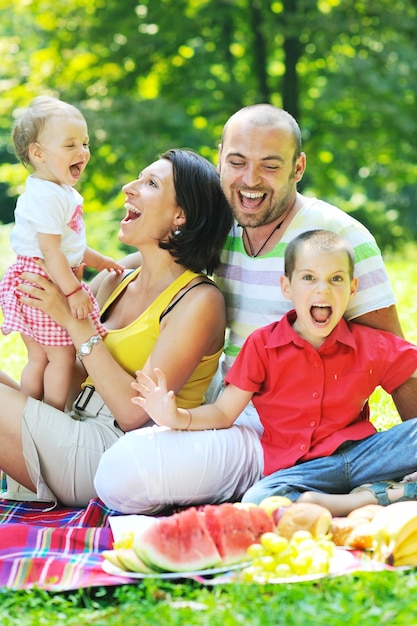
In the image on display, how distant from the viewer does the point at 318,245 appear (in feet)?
12.4

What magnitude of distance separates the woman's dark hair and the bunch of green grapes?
1.58m

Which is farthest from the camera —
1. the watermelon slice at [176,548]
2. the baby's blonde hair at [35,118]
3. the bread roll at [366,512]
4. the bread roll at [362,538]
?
the baby's blonde hair at [35,118]

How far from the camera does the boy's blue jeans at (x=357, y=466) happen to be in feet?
12.2

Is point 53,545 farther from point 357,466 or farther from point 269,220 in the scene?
point 269,220

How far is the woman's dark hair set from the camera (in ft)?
14.1

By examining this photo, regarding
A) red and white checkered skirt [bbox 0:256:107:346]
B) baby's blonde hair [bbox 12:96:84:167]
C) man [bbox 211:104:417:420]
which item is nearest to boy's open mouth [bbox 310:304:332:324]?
man [bbox 211:104:417:420]

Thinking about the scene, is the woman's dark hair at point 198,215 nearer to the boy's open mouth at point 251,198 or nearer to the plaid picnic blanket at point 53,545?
the boy's open mouth at point 251,198

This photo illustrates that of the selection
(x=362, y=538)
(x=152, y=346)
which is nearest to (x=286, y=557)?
(x=362, y=538)

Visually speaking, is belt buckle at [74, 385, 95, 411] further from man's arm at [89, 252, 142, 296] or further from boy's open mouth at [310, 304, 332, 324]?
boy's open mouth at [310, 304, 332, 324]

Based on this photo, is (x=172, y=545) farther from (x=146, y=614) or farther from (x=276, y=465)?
(x=276, y=465)

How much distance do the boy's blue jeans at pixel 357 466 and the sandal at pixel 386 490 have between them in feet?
0.19

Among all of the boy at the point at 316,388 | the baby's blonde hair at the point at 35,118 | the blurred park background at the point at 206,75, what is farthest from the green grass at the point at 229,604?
the blurred park background at the point at 206,75

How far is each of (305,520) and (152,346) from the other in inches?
51.1

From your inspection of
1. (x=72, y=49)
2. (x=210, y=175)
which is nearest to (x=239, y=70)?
(x=72, y=49)
